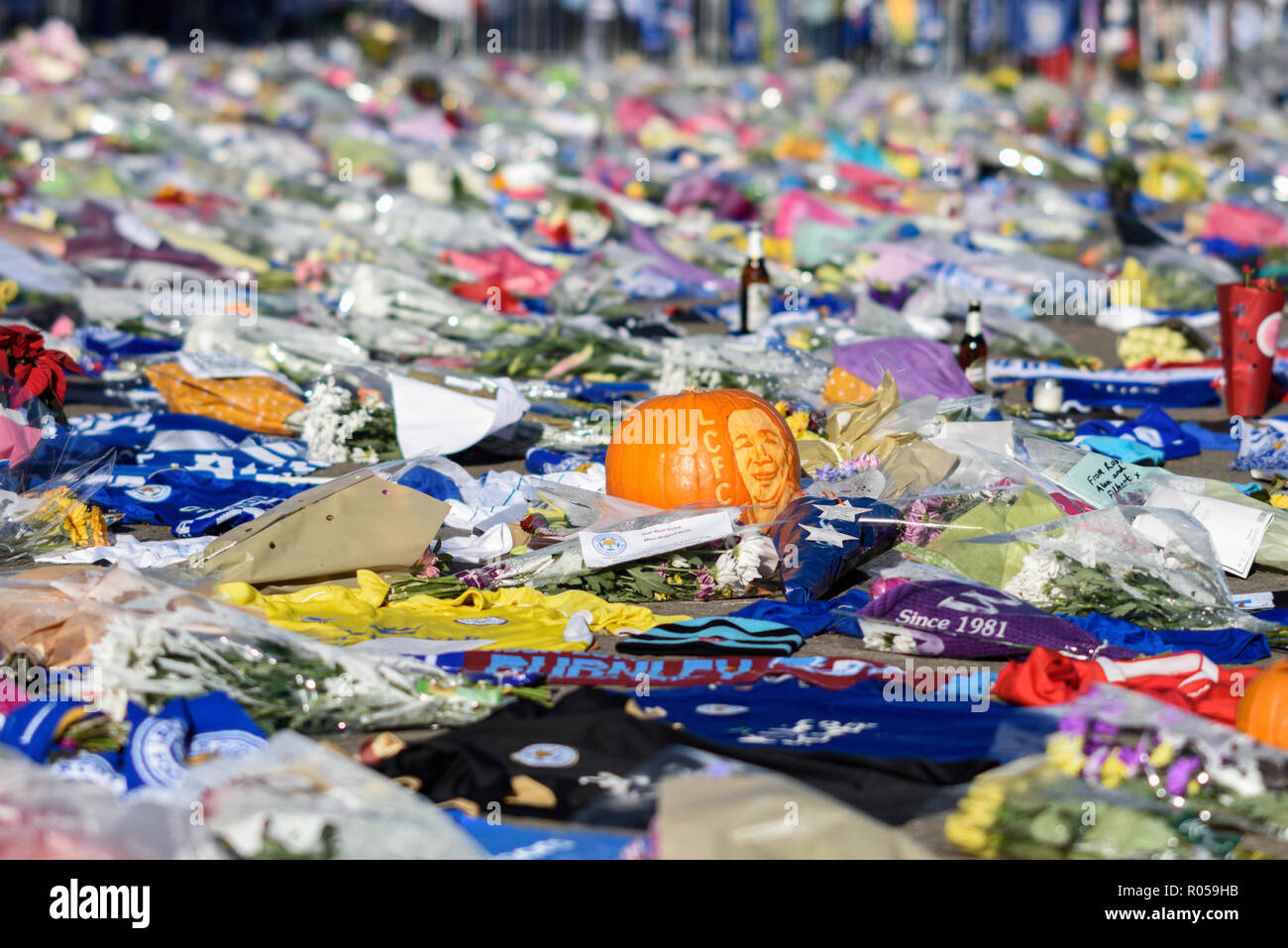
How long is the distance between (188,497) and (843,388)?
276 cm

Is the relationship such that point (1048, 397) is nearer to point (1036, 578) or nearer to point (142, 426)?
point (1036, 578)

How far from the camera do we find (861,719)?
347 centimetres

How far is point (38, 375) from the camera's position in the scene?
5.06 m

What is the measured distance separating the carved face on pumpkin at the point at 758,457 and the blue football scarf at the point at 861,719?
4.04ft

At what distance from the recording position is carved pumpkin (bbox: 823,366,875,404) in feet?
21.0

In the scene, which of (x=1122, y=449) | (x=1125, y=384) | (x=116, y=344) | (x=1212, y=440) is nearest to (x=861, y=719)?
(x=1122, y=449)

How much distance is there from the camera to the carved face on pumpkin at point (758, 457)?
4.84 meters

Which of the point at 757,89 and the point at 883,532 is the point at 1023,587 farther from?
the point at 757,89

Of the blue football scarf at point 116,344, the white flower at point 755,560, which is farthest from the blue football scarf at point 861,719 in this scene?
the blue football scarf at point 116,344

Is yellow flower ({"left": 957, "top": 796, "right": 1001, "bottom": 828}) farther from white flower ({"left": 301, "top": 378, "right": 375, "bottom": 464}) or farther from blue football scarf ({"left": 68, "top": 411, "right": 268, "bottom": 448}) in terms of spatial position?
blue football scarf ({"left": 68, "top": 411, "right": 268, "bottom": 448})

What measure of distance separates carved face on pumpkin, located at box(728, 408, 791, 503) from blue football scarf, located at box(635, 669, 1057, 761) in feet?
4.04

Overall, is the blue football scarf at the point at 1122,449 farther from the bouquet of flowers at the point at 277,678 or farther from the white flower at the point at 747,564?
the bouquet of flowers at the point at 277,678
